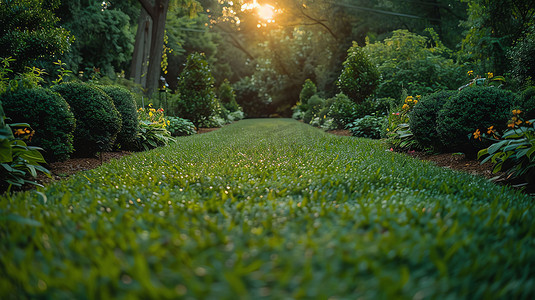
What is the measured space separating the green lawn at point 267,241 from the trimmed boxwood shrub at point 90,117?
1.92 m

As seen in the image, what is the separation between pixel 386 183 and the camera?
3.12 meters

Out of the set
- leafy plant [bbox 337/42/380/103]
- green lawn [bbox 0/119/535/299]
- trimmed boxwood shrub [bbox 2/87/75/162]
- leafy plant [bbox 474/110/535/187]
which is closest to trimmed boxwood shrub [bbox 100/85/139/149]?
trimmed boxwood shrub [bbox 2/87/75/162]

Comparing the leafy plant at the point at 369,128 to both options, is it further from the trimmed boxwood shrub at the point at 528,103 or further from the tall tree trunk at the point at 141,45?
the tall tree trunk at the point at 141,45

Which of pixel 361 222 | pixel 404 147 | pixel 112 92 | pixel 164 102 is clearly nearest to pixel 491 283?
pixel 361 222

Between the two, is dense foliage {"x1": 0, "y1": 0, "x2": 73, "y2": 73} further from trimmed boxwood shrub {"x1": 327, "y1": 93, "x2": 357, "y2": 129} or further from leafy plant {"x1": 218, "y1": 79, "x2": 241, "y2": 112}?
leafy plant {"x1": 218, "y1": 79, "x2": 241, "y2": 112}

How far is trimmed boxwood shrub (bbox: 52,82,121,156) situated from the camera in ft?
15.2

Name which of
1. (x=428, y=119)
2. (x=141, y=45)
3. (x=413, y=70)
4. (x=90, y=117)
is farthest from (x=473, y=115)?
(x=141, y=45)

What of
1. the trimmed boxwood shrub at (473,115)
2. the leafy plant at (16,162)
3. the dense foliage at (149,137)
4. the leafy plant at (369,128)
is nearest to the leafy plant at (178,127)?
the dense foliage at (149,137)

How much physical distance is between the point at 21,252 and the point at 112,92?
16.0ft

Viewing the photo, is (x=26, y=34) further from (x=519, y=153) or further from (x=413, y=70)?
(x=413, y=70)

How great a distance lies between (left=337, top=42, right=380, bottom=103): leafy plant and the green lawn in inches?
359

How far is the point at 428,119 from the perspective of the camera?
530cm

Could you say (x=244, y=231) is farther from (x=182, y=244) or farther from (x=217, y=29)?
(x=217, y=29)

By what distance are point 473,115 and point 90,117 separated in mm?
5582
